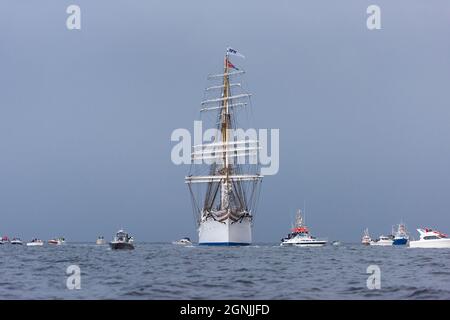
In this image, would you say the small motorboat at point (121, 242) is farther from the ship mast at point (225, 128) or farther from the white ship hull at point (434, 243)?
the white ship hull at point (434, 243)

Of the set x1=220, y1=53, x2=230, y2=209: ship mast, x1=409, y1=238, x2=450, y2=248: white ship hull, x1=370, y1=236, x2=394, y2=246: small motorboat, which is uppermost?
x1=220, y1=53, x2=230, y2=209: ship mast

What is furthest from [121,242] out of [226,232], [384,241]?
[384,241]

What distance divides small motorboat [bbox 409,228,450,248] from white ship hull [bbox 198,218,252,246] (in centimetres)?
3315

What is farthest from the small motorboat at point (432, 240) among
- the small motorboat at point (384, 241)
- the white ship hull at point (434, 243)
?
the small motorboat at point (384, 241)

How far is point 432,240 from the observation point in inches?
4845

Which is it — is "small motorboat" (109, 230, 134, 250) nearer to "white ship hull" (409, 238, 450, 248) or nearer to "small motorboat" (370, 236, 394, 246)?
"white ship hull" (409, 238, 450, 248)

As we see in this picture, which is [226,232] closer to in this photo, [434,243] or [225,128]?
[225,128]

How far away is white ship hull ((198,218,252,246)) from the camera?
133875mm

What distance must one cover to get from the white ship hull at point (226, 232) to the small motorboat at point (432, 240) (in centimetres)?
3315

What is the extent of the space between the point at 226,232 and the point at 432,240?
3900 centimetres

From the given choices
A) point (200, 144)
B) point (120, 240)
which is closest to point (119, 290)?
point (120, 240)

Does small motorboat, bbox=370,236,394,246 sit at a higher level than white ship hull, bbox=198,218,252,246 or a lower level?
lower

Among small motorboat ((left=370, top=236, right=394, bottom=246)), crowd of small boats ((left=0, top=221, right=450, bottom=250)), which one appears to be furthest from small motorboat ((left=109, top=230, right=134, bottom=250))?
small motorboat ((left=370, top=236, right=394, bottom=246))
